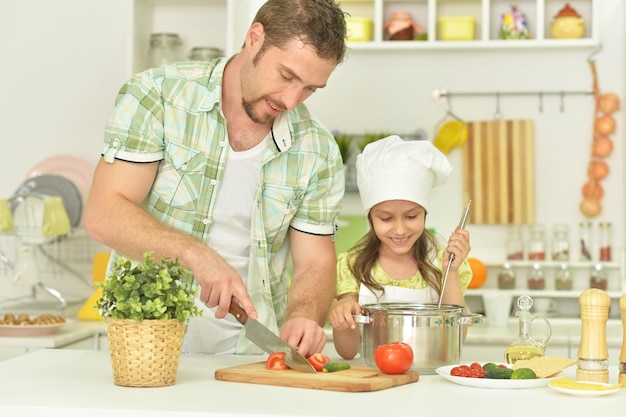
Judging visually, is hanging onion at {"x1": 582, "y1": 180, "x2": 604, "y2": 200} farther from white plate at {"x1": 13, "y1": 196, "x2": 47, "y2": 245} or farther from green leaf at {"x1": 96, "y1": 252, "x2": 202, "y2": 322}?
green leaf at {"x1": 96, "y1": 252, "x2": 202, "y2": 322}

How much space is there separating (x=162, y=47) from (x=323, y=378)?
2542mm

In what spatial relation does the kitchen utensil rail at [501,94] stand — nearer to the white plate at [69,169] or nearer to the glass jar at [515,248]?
the glass jar at [515,248]

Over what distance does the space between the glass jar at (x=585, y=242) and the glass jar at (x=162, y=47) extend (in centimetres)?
184

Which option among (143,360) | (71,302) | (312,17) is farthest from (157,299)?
(71,302)

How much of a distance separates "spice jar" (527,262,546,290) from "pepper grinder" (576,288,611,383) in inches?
85.6

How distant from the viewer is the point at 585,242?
12.9 feet

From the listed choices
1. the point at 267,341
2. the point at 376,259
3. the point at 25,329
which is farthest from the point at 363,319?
the point at 25,329

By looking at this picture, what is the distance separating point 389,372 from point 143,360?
46 cm

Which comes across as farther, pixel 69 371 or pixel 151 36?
Answer: pixel 151 36

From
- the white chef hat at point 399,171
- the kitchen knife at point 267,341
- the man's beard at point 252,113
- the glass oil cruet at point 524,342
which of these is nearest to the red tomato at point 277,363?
the kitchen knife at point 267,341

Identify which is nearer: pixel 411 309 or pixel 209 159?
pixel 411 309

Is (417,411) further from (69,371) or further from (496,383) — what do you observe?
(69,371)

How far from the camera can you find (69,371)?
5.92 ft

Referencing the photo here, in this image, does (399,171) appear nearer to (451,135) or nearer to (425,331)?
(425,331)
